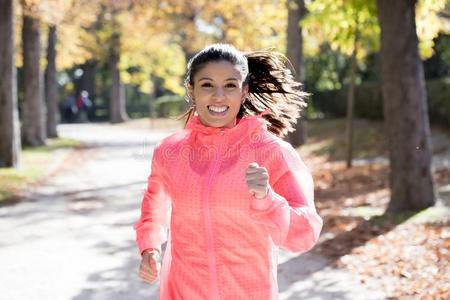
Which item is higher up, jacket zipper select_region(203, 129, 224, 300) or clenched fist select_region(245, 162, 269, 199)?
clenched fist select_region(245, 162, 269, 199)

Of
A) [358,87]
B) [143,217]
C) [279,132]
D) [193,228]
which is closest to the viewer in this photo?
[193,228]

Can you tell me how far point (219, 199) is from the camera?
2574mm

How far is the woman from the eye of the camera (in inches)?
101

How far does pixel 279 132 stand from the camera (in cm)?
321

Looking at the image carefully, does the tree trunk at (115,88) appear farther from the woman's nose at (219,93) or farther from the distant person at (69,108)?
the woman's nose at (219,93)

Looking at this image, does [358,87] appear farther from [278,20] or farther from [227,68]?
[227,68]

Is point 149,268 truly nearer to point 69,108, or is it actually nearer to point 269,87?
point 269,87

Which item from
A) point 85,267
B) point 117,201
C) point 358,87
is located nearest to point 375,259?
point 85,267

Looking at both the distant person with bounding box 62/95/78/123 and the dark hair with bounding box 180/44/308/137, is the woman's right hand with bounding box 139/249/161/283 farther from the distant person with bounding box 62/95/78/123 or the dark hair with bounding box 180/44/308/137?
the distant person with bounding box 62/95/78/123

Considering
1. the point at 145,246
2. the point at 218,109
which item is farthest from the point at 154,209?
the point at 218,109

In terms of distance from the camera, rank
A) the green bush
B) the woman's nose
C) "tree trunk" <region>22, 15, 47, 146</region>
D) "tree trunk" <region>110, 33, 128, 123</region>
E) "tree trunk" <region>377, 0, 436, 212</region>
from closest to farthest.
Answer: the woman's nose < "tree trunk" <region>377, 0, 436, 212</region> < "tree trunk" <region>22, 15, 47, 146</region> < "tree trunk" <region>110, 33, 128, 123</region> < the green bush

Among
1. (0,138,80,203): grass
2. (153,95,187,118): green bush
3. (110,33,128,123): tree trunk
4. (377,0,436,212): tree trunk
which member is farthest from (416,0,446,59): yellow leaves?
(153,95,187,118): green bush

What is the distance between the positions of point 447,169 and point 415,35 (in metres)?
6.32

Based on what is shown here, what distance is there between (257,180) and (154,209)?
2.59 feet
